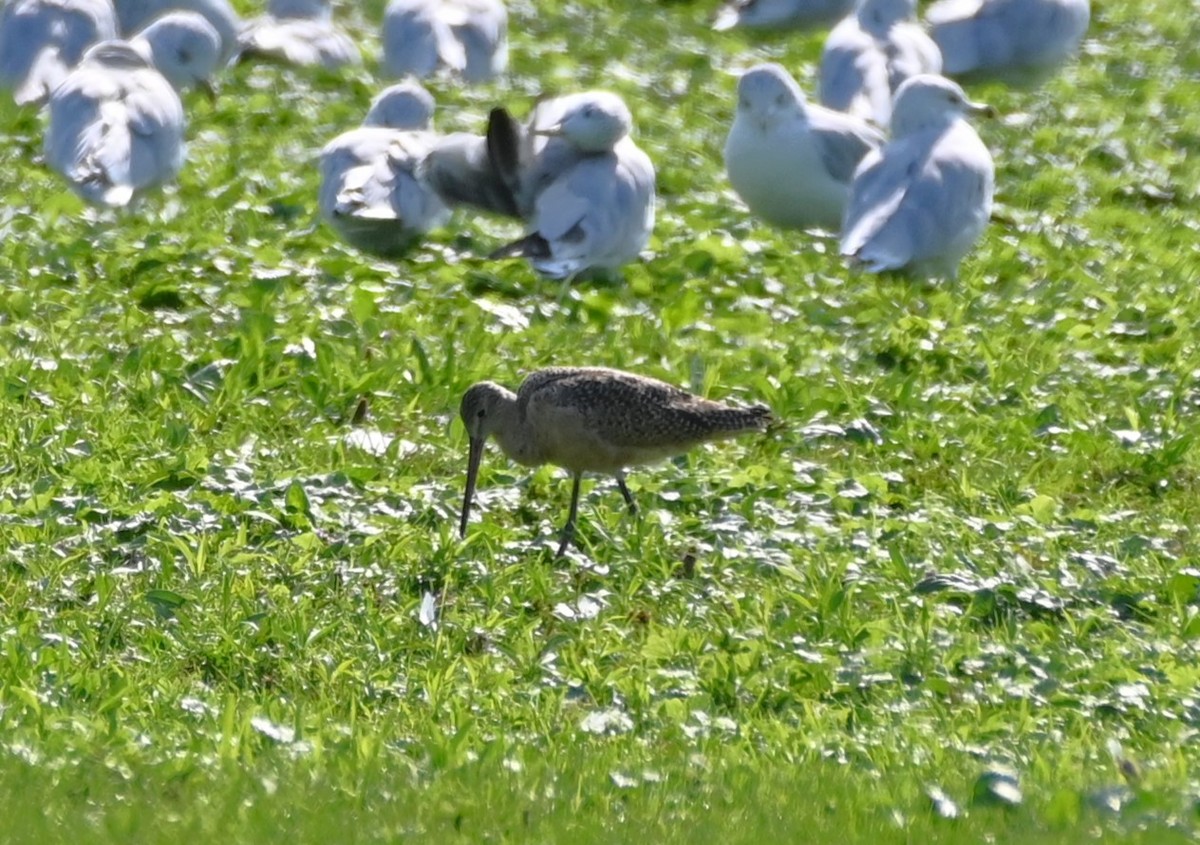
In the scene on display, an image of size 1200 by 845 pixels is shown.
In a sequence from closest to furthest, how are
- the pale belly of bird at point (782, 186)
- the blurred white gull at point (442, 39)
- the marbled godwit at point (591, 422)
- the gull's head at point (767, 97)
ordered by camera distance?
the marbled godwit at point (591, 422) < the pale belly of bird at point (782, 186) < the gull's head at point (767, 97) < the blurred white gull at point (442, 39)

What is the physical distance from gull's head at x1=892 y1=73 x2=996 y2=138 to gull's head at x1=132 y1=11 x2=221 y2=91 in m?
4.54

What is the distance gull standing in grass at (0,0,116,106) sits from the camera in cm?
1284

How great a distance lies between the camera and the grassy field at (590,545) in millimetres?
4828

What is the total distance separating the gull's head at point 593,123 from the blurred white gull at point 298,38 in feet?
15.0

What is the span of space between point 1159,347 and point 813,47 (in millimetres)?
7333

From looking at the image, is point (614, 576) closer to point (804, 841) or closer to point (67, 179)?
point (804, 841)

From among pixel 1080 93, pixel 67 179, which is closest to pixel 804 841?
pixel 67 179

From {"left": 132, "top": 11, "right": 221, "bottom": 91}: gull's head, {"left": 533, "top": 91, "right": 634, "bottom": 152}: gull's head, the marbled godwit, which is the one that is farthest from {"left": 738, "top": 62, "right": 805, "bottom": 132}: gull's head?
the marbled godwit

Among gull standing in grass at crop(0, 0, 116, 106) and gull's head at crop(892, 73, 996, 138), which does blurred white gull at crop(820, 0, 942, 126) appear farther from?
gull standing in grass at crop(0, 0, 116, 106)

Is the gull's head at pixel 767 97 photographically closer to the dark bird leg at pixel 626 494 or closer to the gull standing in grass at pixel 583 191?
the gull standing in grass at pixel 583 191

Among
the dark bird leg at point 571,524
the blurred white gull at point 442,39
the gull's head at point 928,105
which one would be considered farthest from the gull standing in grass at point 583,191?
the blurred white gull at point 442,39

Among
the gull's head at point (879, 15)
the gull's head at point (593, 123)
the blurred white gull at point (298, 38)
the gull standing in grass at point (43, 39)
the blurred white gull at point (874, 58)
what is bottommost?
the blurred white gull at point (298, 38)

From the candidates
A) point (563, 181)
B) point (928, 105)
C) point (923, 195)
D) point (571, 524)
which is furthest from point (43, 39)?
point (571, 524)

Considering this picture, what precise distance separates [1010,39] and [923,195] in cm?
471
